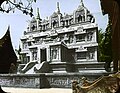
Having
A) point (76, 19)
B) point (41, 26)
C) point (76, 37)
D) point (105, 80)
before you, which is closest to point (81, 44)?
point (76, 37)

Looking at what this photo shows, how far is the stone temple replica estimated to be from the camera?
1018 inches

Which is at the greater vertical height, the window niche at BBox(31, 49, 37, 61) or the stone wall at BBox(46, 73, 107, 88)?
the window niche at BBox(31, 49, 37, 61)

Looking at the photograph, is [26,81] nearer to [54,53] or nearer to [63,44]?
[54,53]

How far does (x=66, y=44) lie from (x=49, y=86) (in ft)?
48.2

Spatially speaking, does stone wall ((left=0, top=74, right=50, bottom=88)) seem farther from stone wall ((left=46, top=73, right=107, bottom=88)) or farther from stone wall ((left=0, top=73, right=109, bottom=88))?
stone wall ((left=46, top=73, right=107, bottom=88))

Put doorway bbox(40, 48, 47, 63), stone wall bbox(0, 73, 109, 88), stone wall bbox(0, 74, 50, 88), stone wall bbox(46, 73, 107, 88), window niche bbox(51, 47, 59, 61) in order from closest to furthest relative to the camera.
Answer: stone wall bbox(46, 73, 107, 88) → stone wall bbox(0, 73, 109, 88) → stone wall bbox(0, 74, 50, 88) → window niche bbox(51, 47, 59, 61) → doorway bbox(40, 48, 47, 63)

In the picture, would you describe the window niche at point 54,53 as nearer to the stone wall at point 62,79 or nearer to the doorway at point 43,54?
the doorway at point 43,54

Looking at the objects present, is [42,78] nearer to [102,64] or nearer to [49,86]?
[49,86]

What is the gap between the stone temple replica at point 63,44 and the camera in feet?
84.8

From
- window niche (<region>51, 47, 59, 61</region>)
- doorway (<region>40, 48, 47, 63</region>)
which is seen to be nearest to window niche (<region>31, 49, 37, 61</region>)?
doorway (<region>40, 48, 47, 63</region>)

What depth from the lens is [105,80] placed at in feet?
21.8

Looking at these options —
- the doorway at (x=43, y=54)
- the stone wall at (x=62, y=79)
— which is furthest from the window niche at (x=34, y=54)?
the stone wall at (x=62, y=79)

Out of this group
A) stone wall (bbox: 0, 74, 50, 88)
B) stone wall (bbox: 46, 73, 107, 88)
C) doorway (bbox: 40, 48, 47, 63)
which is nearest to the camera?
stone wall (bbox: 46, 73, 107, 88)

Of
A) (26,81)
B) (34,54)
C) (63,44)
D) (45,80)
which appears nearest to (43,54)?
(34,54)
